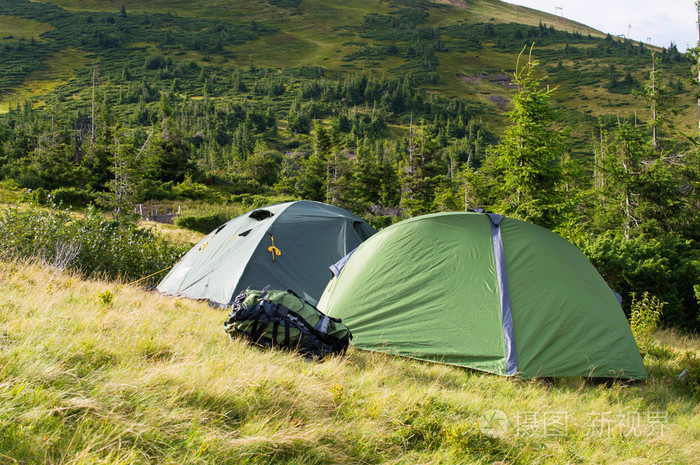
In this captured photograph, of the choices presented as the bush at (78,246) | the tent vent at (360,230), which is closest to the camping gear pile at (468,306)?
the tent vent at (360,230)

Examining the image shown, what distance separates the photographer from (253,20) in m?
175

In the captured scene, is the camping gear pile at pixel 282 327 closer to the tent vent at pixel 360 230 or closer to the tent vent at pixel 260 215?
the tent vent at pixel 260 215

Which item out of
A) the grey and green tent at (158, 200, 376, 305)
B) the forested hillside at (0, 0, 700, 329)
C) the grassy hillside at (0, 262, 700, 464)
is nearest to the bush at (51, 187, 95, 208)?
the forested hillside at (0, 0, 700, 329)

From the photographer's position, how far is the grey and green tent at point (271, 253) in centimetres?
759

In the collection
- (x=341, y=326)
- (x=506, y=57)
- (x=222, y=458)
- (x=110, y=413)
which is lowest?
(x=341, y=326)

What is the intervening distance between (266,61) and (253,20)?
170ft

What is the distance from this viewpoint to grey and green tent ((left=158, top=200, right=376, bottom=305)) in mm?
7586

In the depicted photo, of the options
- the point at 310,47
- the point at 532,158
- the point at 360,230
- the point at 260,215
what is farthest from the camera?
the point at 310,47

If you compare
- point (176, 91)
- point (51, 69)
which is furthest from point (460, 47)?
point (51, 69)

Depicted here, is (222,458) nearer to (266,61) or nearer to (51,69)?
(51,69)

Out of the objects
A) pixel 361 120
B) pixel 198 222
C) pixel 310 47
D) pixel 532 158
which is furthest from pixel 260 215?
pixel 310 47

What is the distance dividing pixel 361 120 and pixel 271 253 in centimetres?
8393

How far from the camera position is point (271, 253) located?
7824 mm

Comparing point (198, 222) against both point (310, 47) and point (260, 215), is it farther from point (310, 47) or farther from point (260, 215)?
point (310, 47)
